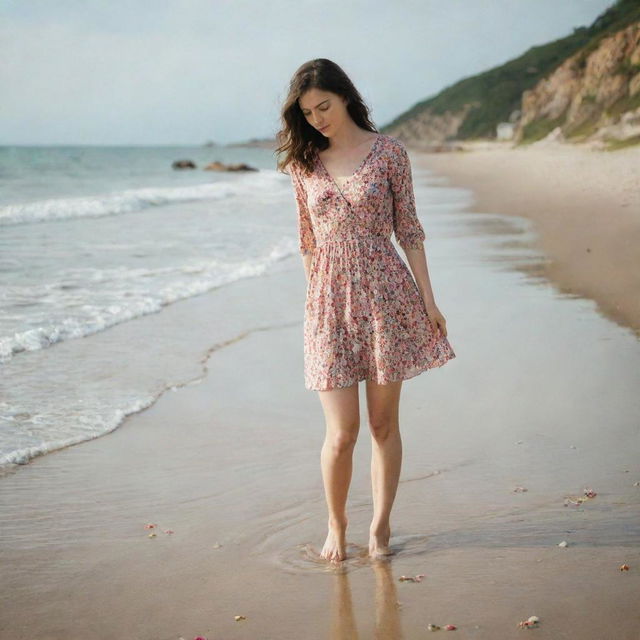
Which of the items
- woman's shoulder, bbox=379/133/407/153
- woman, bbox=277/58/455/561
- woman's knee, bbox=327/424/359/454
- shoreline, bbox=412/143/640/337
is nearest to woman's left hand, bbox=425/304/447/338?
woman, bbox=277/58/455/561

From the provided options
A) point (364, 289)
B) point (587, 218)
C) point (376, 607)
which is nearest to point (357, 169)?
point (364, 289)

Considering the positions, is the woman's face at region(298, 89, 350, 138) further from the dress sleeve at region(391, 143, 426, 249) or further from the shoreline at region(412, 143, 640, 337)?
the shoreline at region(412, 143, 640, 337)

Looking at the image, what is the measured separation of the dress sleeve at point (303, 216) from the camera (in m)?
3.21

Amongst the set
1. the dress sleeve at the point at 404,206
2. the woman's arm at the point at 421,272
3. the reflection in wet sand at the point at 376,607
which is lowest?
the reflection in wet sand at the point at 376,607

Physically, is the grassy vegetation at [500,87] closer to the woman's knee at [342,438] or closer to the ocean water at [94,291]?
the ocean water at [94,291]

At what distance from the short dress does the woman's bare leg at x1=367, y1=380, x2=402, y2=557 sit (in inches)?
3.5

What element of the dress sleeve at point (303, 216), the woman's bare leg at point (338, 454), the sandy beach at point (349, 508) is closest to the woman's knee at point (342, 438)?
the woman's bare leg at point (338, 454)

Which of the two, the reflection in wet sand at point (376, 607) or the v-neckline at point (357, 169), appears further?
the v-neckline at point (357, 169)

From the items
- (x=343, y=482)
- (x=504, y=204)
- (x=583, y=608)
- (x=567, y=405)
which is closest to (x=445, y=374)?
(x=567, y=405)

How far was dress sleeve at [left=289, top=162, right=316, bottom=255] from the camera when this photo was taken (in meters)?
3.21

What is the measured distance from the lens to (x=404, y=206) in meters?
3.16

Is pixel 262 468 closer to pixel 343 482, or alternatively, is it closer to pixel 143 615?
pixel 343 482

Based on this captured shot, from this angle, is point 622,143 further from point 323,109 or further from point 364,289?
point 364,289

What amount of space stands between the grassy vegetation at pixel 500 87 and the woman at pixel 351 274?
70.3 m
